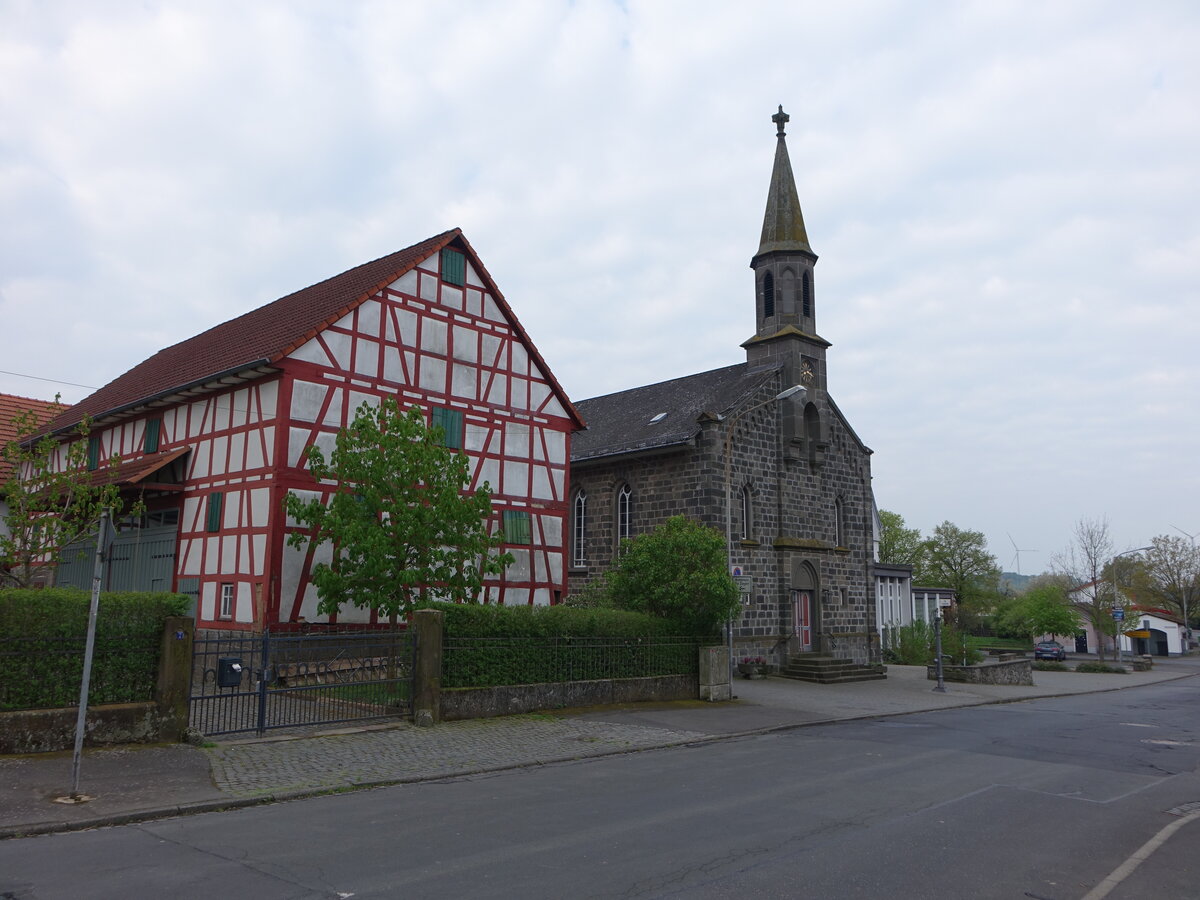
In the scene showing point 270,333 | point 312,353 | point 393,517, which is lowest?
point 393,517

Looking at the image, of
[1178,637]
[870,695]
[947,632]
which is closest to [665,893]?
[870,695]

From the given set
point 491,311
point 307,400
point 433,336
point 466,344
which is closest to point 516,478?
point 466,344

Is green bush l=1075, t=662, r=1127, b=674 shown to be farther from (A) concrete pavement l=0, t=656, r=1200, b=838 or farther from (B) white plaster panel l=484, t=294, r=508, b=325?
(B) white plaster panel l=484, t=294, r=508, b=325

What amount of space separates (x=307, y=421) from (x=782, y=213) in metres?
19.3

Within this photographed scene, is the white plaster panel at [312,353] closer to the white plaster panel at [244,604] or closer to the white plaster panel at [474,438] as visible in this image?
the white plaster panel at [474,438]

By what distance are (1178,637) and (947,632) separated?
44.4 m

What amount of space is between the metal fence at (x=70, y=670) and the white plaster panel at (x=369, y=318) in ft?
35.7

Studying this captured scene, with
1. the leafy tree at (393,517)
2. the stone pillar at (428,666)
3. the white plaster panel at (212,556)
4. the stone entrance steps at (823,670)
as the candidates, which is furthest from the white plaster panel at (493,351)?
the stone entrance steps at (823,670)

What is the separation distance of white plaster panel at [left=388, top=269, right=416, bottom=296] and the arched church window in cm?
1088

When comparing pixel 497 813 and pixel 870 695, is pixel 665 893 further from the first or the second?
pixel 870 695

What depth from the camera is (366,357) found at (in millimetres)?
21516

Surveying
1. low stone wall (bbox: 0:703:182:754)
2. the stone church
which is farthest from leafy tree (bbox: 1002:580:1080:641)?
low stone wall (bbox: 0:703:182:754)

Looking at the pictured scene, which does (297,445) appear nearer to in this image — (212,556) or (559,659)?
(212,556)

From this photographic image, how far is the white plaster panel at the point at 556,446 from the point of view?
25500 millimetres
